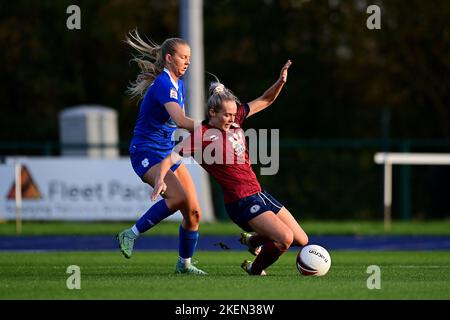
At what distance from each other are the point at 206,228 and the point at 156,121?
10.3 meters

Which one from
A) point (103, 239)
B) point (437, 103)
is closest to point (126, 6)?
point (437, 103)

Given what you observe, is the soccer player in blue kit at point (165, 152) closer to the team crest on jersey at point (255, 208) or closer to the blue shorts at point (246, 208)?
the blue shorts at point (246, 208)

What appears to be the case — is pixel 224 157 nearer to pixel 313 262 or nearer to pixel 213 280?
pixel 213 280

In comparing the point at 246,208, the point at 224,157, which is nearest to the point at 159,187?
the point at 224,157

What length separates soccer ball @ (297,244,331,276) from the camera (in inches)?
367

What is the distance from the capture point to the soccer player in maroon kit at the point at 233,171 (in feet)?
30.0

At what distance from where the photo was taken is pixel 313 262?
934 cm

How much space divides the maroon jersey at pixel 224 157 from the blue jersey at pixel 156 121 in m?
0.64

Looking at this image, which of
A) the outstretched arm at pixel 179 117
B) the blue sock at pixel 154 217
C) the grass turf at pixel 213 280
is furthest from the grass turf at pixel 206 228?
the outstretched arm at pixel 179 117

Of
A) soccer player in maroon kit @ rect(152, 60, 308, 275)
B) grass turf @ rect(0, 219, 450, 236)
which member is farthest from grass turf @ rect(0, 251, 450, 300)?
grass turf @ rect(0, 219, 450, 236)

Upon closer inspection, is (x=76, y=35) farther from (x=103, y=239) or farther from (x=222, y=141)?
(x=222, y=141)

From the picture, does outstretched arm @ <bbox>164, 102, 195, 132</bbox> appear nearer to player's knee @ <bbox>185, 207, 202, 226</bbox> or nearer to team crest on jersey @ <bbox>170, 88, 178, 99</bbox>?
team crest on jersey @ <bbox>170, 88, 178, 99</bbox>

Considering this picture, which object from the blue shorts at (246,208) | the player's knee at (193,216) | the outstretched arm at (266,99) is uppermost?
the outstretched arm at (266,99)

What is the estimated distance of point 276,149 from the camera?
79.1 ft
